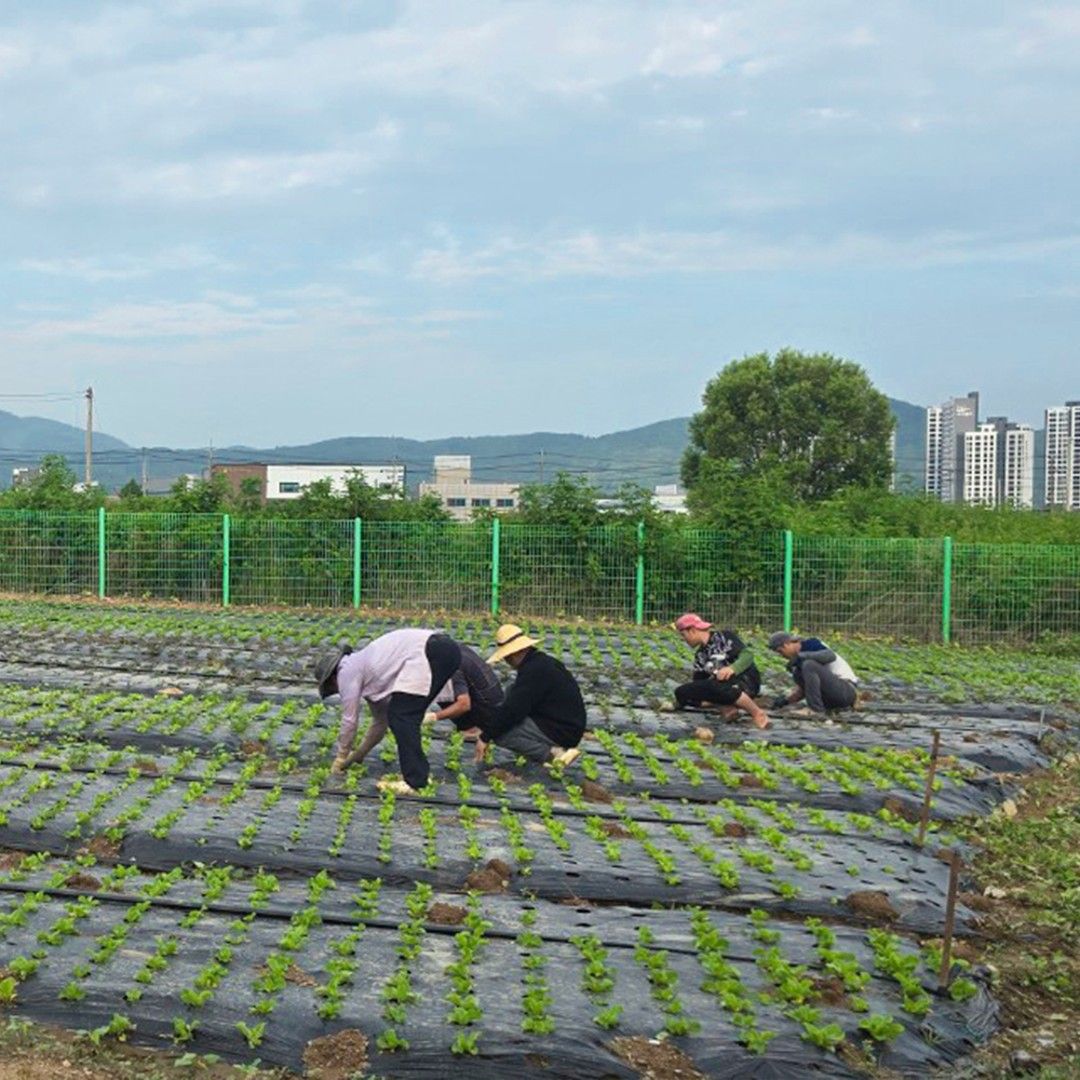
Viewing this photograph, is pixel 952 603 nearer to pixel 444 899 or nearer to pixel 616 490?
pixel 616 490

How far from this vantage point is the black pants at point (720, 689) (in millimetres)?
11789

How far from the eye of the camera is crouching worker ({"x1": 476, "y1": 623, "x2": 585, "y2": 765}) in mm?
9117

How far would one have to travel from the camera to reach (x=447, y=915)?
6.21m

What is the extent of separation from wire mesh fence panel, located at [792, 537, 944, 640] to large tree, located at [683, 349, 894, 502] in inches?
869

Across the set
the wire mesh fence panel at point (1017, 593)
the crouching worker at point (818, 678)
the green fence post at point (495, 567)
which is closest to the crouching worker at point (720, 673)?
the crouching worker at point (818, 678)

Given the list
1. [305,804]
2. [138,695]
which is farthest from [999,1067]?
[138,695]

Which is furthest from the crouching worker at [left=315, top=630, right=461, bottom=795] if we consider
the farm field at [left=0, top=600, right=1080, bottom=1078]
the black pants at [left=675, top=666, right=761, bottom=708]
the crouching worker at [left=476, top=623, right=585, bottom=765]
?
the black pants at [left=675, top=666, right=761, bottom=708]

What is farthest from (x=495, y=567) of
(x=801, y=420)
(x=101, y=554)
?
(x=801, y=420)

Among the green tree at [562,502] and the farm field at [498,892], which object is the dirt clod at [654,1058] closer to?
the farm field at [498,892]

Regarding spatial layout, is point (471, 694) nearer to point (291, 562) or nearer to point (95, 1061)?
point (95, 1061)

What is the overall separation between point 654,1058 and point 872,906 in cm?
218

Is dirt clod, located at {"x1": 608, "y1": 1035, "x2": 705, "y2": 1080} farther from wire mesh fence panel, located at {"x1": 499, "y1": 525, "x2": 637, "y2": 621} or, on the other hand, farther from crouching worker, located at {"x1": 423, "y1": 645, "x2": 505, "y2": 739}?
wire mesh fence panel, located at {"x1": 499, "y1": 525, "x2": 637, "y2": 621}

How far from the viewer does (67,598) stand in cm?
2330

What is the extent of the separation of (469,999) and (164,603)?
1859cm
